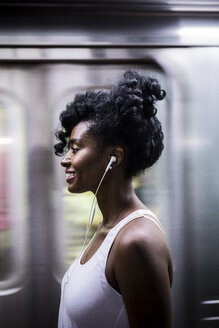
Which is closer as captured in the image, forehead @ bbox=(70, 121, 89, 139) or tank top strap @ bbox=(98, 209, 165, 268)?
tank top strap @ bbox=(98, 209, 165, 268)

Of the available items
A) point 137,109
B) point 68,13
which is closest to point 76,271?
point 137,109

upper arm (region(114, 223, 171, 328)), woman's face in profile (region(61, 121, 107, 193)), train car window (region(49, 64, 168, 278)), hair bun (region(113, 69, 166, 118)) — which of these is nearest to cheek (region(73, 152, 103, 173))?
woman's face in profile (region(61, 121, 107, 193))

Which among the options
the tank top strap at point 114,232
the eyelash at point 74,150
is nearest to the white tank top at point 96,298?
the tank top strap at point 114,232

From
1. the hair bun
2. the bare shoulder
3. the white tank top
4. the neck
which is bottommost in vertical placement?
the white tank top

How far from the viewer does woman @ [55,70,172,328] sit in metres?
0.95

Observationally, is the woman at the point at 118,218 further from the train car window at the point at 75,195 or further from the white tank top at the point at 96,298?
the train car window at the point at 75,195

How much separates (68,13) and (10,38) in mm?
364

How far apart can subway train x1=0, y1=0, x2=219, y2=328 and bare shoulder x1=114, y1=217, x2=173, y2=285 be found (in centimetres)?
125

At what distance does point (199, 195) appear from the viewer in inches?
92.0

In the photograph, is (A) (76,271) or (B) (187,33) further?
(B) (187,33)

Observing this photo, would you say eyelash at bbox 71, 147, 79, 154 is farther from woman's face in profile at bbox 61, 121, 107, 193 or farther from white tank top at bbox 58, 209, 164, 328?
white tank top at bbox 58, 209, 164, 328

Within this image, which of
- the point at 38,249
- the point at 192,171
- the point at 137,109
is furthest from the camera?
the point at 192,171

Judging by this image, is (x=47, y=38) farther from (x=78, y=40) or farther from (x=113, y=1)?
(x=113, y=1)

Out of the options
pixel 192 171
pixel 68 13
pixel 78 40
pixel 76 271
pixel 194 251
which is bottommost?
pixel 194 251
